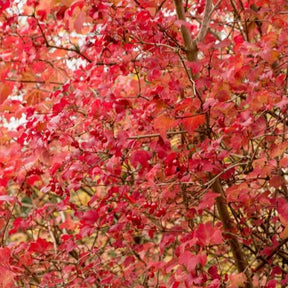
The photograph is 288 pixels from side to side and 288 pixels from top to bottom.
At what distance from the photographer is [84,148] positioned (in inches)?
98.6

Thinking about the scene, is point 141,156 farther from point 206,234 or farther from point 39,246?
point 39,246

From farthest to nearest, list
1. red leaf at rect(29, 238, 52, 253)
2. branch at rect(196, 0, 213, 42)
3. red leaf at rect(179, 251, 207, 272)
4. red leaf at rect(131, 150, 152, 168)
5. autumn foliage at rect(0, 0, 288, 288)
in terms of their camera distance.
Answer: red leaf at rect(29, 238, 52, 253) < branch at rect(196, 0, 213, 42) < red leaf at rect(131, 150, 152, 168) < autumn foliage at rect(0, 0, 288, 288) < red leaf at rect(179, 251, 207, 272)

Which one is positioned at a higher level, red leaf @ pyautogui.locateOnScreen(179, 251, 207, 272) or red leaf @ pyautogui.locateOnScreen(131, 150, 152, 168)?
red leaf @ pyautogui.locateOnScreen(131, 150, 152, 168)

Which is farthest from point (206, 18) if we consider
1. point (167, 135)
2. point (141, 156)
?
point (141, 156)

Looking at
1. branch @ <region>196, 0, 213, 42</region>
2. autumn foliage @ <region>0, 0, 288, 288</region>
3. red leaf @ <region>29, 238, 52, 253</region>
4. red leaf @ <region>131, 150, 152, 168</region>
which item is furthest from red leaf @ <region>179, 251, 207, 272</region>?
branch @ <region>196, 0, 213, 42</region>

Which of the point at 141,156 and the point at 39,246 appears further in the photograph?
the point at 39,246

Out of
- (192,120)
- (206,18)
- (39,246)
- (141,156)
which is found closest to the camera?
(192,120)

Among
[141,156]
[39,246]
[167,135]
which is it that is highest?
[167,135]

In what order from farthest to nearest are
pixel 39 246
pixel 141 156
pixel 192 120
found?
pixel 39 246
pixel 141 156
pixel 192 120

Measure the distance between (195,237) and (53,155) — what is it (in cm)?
89

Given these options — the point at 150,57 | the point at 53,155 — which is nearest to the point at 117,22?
the point at 150,57

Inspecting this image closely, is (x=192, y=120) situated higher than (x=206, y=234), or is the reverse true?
(x=192, y=120)

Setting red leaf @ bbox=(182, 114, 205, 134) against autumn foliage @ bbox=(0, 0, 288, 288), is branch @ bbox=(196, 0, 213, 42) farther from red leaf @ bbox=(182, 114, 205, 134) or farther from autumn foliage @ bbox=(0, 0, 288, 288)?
red leaf @ bbox=(182, 114, 205, 134)

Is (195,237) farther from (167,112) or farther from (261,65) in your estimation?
(261,65)
